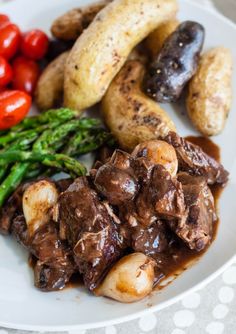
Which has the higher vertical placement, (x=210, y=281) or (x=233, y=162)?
(x=233, y=162)

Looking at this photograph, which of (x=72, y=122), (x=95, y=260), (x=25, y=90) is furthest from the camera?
(x=25, y=90)

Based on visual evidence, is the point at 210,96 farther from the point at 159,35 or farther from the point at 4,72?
the point at 4,72

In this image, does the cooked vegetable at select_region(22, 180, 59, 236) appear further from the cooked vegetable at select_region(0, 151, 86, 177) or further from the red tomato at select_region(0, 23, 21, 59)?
the red tomato at select_region(0, 23, 21, 59)

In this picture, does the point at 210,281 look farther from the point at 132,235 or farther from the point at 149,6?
the point at 149,6

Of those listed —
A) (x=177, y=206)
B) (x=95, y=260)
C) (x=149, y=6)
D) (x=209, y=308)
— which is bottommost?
(x=209, y=308)

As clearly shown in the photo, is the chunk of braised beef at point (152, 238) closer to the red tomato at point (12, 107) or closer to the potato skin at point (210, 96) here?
the potato skin at point (210, 96)

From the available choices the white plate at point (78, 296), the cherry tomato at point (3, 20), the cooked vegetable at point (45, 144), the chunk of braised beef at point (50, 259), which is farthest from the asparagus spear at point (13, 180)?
the cherry tomato at point (3, 20)

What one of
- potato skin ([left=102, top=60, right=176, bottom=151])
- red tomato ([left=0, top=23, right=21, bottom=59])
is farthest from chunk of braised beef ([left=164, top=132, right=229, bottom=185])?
red tomato ([left=0, top=23, right=21, bottom=59])

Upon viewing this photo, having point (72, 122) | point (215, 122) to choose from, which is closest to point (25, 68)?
point (72, 122)
